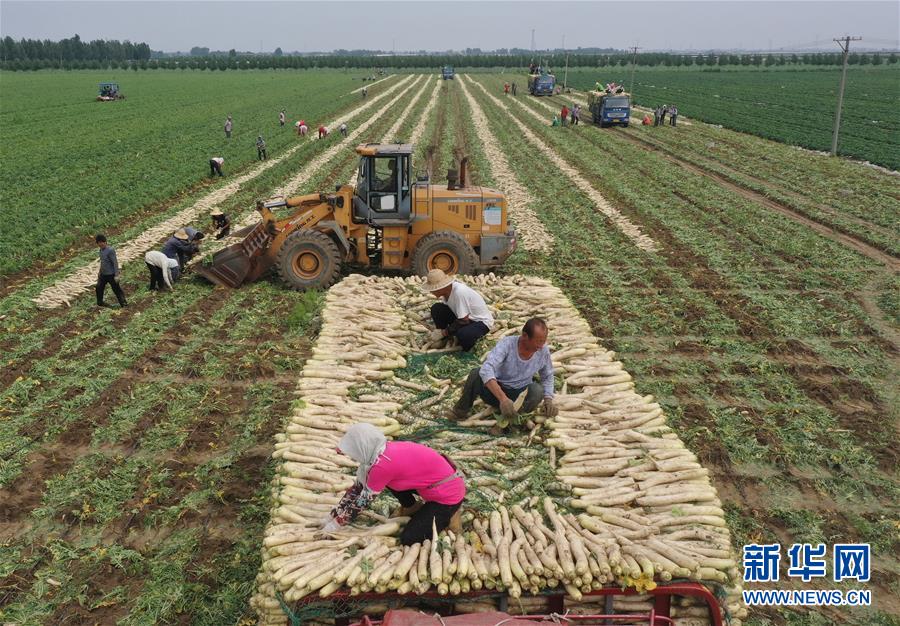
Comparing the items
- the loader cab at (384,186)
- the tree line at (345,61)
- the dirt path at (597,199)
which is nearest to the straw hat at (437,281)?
the loader cab at (384,186)

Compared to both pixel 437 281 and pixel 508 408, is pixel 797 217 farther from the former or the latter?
pixel 508 408

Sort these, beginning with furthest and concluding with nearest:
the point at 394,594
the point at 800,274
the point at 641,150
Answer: the point at 641,150
the point at 800,274
the point at 394,594

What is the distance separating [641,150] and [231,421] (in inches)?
1144

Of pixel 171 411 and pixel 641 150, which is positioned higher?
pixel 641 150

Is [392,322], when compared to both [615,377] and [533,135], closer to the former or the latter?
[615,377]

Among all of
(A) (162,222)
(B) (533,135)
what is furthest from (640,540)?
(B) (533,135)

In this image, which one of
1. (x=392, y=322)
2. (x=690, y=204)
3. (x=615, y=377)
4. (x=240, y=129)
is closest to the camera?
(x=615, y=377)

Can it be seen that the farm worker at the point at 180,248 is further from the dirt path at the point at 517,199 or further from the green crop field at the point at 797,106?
the green crop field at the point at 797,106

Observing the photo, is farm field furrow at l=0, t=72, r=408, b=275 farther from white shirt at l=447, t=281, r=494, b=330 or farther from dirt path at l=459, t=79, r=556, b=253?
white shirt at l=447, t=281, r=494, b=330

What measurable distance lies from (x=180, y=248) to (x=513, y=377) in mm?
10148

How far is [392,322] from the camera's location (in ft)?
37.6

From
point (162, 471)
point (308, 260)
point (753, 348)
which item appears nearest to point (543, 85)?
point (308, 260)

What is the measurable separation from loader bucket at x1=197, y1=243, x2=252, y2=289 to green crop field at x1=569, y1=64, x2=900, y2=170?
96.5 feet

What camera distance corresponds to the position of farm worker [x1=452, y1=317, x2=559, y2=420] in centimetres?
753
